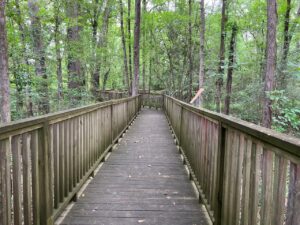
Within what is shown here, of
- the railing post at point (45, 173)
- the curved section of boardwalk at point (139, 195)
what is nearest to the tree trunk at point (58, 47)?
the curved section of boardwalk at point (139, 195)

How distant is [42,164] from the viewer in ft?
7.07

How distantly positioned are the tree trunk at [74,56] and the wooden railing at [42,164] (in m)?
7.32

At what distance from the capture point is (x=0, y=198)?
1568mm

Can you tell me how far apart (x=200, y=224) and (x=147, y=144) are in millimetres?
4039

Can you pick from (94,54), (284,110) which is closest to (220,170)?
(284,110)

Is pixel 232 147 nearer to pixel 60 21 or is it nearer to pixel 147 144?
pixel 147 144

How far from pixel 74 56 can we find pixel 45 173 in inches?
353

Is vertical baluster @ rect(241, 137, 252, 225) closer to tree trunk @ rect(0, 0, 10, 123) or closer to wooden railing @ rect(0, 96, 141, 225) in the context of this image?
wooden railing @ rect(0, 96, 141, 225)

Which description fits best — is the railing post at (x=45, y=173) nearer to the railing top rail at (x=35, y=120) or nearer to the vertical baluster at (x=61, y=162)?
the railing top rail at (x=35, y=120)

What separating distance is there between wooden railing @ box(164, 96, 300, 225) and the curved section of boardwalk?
44 cm

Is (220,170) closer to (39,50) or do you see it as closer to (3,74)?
(3,74)

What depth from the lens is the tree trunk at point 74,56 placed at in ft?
33.6

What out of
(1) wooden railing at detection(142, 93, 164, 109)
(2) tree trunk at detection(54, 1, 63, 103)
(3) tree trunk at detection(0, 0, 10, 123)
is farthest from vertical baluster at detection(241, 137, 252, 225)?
(1) wooden railing at detection(142, 93, 164, 109)

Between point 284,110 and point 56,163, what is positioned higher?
point 284,110
